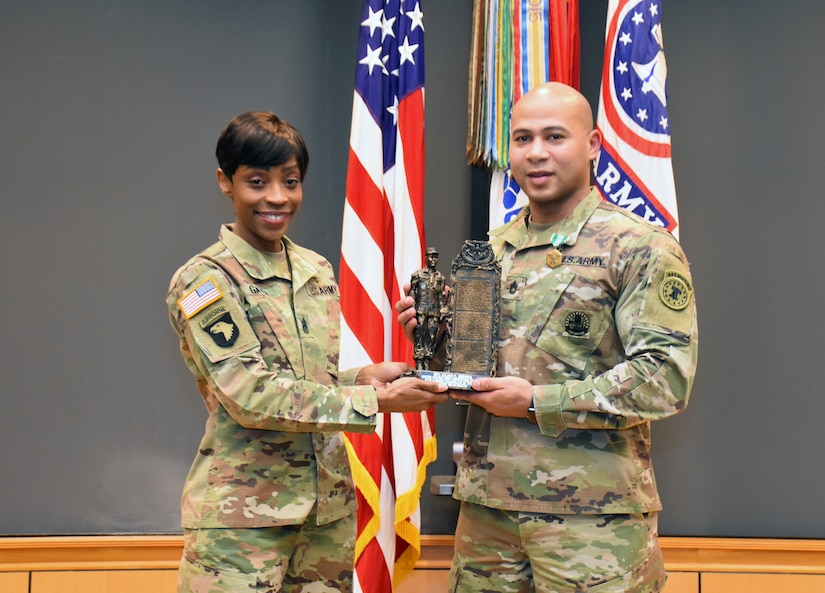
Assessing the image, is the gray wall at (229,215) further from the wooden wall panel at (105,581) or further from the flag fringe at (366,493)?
the flag fringe at (366,493)

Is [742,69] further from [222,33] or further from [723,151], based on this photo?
[222,33]

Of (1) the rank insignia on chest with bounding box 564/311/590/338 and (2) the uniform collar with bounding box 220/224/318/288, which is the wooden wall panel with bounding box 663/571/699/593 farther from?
(2) the uniform collar with bounding box 220/224/318/288

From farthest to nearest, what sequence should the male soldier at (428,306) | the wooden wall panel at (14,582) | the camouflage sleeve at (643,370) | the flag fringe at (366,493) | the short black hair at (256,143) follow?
the wooden wall panel at (14,582), the flag fringe at (366,493), the male soldier at (428,306), the short black hair at (256,143), the camouflage sleeve at (643,370)

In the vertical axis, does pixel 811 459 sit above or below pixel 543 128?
below

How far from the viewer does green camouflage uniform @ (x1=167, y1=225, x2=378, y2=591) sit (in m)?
1.88

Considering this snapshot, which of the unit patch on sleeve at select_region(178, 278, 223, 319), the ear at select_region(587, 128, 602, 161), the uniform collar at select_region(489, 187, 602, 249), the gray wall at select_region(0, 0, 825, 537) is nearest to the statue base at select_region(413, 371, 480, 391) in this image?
the uniform collar at select_region(489, 187, 602, 249)

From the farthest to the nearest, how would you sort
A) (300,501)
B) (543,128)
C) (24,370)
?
(24,370) < (543,128) < (300,501)

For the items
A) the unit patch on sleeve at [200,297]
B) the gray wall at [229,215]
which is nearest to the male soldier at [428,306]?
the unit patch on sleeve at [200,297]

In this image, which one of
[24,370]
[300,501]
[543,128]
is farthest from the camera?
[24,370]

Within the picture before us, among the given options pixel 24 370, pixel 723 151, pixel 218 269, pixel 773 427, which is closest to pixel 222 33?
pixel 24 370

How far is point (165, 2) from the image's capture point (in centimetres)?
334

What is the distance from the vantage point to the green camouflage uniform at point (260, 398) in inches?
74.0

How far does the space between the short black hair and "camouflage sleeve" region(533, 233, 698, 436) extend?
812mm

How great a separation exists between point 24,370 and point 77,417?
271 millimetres
